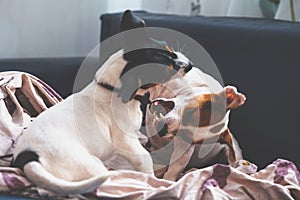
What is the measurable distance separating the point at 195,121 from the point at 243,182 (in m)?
0.16

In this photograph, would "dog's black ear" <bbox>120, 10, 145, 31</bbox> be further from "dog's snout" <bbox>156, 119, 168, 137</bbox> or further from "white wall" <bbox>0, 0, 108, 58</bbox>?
"white wall" <bbox>0, 0, 108, 58</bbox>

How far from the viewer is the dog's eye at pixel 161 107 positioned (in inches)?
41.1

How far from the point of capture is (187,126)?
99cm

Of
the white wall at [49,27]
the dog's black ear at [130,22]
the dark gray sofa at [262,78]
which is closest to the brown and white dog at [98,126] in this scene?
the dog's black ear at [130,22]

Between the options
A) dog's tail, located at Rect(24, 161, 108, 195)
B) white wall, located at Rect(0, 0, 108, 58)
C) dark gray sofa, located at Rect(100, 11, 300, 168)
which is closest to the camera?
dog's tail, located at Rect(24, 161, 108, 195)

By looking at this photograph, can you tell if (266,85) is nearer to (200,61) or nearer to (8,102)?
(200,61)

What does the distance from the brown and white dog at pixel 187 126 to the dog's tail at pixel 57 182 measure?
0.82 feet

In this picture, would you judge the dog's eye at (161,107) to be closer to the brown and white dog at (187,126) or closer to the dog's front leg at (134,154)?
the brown and white dog at (187,126)

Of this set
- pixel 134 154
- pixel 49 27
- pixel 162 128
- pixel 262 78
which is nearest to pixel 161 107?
pixel 162 128

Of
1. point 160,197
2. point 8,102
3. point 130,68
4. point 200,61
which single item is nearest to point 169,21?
point 200,61

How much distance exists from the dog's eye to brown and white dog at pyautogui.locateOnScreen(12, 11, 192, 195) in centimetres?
15

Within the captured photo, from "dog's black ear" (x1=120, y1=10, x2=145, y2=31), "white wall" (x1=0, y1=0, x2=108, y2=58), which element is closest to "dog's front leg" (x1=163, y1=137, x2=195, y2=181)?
"dog's black ear" (x1=120, y1=10, x2=145, y2=31)

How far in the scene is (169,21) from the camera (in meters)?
1.51

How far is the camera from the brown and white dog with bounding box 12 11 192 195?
79 cm
